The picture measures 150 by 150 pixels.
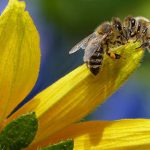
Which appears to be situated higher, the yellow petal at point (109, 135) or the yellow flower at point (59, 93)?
the yellow flower at point (59, 93)

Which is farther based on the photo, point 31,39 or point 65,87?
point 65,87

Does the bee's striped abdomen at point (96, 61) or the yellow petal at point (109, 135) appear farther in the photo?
the bee's striped abdomen at point (96, 61)

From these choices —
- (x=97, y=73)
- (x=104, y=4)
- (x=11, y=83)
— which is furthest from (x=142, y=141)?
(x=104, y=4)

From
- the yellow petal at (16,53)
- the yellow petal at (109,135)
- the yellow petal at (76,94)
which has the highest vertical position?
the yellow petal at (16,53)

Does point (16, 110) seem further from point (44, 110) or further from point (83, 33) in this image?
point (83, 33)

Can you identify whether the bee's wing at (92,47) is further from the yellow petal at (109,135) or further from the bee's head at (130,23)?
the yellow petal at (109,135)

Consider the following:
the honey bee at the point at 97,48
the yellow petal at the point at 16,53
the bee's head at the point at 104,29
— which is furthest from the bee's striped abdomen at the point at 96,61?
the yellow petal at the point at 16,53
